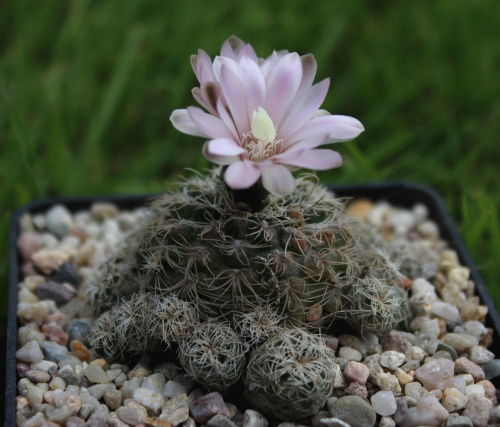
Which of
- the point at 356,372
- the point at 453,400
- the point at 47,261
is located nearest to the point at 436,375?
the point at 453,400

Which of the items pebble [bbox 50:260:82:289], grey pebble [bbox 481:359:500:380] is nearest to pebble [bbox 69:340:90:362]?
pebble [bbox 50:260:82:289]

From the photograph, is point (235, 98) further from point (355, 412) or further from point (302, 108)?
point (355, 412)

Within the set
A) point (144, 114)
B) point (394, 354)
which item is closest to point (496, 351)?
point (394, 354)

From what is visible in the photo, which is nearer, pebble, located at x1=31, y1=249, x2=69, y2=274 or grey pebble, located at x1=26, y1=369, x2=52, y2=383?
grey pebble, located at x1=26, y1=369, x2=52, y2=383

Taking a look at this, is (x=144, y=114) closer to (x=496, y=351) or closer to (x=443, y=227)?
(x=443, y=227)

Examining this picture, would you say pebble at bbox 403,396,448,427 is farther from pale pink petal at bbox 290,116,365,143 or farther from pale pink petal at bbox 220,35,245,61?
pale pink petal at bbox 220,35,245,61

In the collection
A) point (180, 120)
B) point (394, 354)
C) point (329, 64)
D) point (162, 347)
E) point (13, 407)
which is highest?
point (329, 64)

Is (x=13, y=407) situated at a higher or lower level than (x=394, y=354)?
lower

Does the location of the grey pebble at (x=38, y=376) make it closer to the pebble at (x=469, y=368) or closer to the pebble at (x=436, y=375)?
the pebble at (x=436, y=375)
